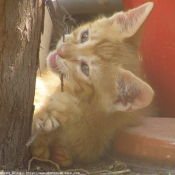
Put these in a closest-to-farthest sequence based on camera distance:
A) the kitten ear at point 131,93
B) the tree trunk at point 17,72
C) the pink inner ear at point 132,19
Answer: the tree trunk at point 17,72, the kitten ear at point 131,93, the pink inner ear at point 132,19

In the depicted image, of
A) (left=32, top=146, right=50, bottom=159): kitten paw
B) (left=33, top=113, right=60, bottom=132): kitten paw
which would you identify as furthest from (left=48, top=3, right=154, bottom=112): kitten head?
(left=32, top=146, right=50, bottom=159): kitten paw

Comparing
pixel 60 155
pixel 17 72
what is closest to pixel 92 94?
pixel 60 155

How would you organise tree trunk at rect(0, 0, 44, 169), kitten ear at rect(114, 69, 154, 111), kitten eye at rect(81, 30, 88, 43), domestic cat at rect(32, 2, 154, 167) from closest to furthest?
tree trunk at rect(0, 0, 44, 169) < kitten ear at rect(114, 69, 154, 111) < domestic cat at rect(32, 2, 154, 167) < kitten eye at rect(81, 30, 88, 43)

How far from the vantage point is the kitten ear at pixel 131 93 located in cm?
218

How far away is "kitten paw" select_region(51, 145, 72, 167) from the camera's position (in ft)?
7.57

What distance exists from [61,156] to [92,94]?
40cm

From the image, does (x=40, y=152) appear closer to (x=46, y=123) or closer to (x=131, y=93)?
(x=46, y=123)

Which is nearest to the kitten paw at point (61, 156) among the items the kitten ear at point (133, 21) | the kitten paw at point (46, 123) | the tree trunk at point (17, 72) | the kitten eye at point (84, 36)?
the kitten paw at point (46, 123)

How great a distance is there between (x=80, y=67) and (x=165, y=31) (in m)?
→ 0.71

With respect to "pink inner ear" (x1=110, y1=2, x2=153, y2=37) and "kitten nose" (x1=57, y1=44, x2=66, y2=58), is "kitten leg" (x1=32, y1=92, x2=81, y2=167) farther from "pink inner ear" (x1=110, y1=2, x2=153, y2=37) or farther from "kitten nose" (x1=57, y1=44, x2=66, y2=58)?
"pink inner ear" (x1=110, y1=2, x2=153, y2=37)

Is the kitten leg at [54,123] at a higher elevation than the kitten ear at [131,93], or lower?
lower

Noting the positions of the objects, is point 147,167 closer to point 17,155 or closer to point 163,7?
point 17,155

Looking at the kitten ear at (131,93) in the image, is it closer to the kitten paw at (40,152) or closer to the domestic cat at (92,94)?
the domestic cat at (92,94)

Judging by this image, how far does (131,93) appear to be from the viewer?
2.29 meters
